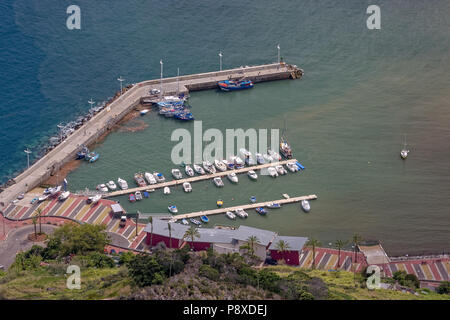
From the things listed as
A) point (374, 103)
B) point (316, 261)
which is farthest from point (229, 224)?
point (374, 103)

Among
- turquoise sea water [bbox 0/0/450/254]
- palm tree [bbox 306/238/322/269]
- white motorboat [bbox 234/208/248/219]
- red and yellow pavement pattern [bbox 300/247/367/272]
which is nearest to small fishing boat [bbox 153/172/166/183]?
turquoise sea water [bbox 0/0/450/254]

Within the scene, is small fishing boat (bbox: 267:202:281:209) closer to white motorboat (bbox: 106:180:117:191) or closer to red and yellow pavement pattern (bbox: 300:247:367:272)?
red and yellow pavement pattern (bbox: 300:247:367:272)

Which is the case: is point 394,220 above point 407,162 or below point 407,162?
below

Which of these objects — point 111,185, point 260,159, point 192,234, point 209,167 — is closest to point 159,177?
point 111,185

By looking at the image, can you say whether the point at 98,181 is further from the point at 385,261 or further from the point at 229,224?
the point at 385,261

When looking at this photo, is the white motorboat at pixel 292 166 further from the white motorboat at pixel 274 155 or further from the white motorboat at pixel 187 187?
the white motorboat at pixel 187 187
